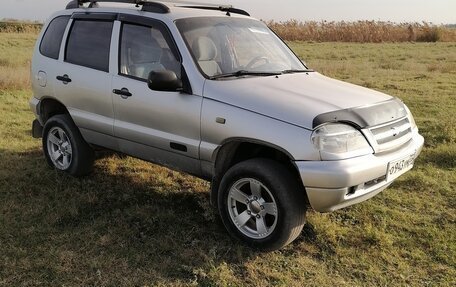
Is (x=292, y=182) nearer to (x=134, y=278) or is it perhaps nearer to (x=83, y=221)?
(x=134, y=278)

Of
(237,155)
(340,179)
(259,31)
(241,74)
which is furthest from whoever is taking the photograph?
(259,31)

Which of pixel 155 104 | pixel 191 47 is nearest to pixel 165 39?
pixel 191 47

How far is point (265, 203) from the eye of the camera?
12.3 ft

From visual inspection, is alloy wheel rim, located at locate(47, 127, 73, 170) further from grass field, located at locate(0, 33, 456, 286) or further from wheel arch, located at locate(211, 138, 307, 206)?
wheel arch, located at locate(211, 138, 307, 206)

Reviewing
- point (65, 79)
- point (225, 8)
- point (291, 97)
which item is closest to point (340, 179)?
point (291, 97)

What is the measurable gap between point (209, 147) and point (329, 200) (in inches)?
43.7

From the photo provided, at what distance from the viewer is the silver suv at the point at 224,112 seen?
3.49 meters

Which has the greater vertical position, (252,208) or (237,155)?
(237,155)

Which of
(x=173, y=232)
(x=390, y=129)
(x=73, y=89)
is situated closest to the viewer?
(x=390, y=129)

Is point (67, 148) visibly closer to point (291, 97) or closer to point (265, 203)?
point (265, 203)

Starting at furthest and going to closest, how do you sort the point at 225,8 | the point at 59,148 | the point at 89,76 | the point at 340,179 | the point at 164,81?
the point at 59,148 < the point at 225,8 < the point at 89,76 < the point at 164,81 < the point at 340,179

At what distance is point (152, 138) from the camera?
4387 millimetres

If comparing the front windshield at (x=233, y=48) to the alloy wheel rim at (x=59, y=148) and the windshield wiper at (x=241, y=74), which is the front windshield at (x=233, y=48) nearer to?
the windshield wiper at (x=241, y=74)

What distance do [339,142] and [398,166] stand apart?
683mm
